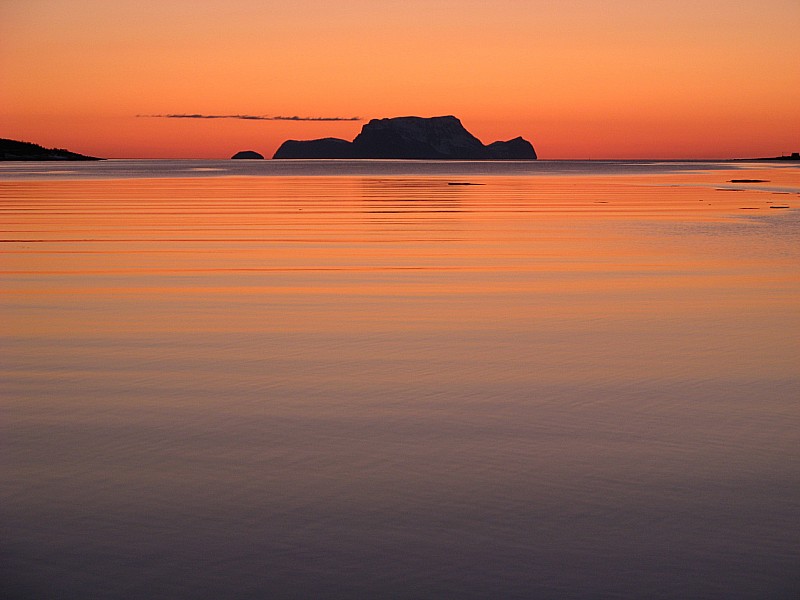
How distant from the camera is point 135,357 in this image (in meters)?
11.4

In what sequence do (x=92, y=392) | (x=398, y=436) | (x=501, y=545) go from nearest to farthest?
(x=501, y=545)
(x=398, y=436)
(x=92, y=392)

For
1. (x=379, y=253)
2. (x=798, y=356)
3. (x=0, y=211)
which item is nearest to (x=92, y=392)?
(x=798, y=356)

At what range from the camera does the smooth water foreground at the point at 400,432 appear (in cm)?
578

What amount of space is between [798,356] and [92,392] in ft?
25.0

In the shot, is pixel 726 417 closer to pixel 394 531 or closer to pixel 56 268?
pixel 394 531

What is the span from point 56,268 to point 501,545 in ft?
50.9

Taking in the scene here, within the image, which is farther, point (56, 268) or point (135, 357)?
point (56, 268)

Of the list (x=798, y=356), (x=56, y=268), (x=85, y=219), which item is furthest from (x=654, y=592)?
(x=85, y=219)

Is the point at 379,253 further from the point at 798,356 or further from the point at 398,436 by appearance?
the point at 398,436

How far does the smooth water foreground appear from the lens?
19.0 feet

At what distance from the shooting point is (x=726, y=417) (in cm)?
880

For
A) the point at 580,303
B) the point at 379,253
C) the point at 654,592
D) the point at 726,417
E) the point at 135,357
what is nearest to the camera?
the point at 654,592

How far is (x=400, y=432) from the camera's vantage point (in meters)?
8.37

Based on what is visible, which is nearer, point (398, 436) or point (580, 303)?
point (398, 436)
